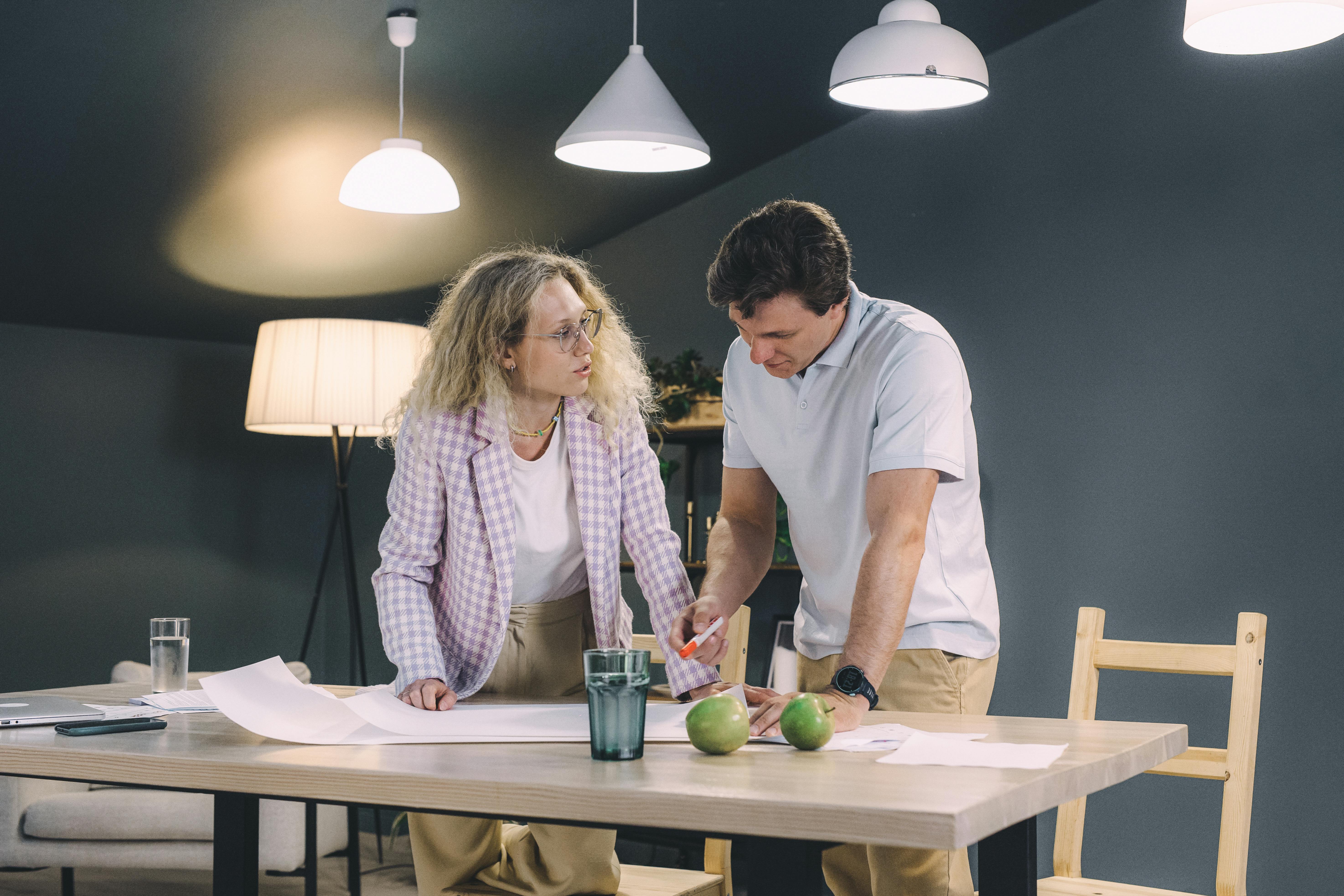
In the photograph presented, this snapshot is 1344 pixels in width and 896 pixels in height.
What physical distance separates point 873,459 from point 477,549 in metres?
0.58

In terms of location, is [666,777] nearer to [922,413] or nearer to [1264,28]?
[922,413]

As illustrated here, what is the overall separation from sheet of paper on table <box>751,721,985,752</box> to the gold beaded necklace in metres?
0.68

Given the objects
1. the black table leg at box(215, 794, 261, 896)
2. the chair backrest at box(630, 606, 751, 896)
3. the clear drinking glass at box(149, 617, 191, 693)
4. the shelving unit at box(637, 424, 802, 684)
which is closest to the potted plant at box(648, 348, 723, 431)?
the shelving unit at box(637, 424, 802, 684)

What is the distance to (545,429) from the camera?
189cm

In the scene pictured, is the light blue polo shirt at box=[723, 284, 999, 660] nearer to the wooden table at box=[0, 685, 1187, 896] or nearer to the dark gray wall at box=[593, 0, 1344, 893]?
the wooden table at box=[0, 685, 1187, 896]

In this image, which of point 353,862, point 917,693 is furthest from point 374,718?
point 353,862

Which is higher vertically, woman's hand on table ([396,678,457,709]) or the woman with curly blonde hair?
the woman with curly blonde hair

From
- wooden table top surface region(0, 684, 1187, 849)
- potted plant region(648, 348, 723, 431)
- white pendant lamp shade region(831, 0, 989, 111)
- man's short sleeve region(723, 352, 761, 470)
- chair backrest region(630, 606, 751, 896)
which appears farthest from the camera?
potted plant region(648, 348, 723, 431)

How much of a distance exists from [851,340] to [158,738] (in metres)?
1.10

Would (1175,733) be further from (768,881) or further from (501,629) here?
(501,629)

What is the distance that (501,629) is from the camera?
5.82 ft

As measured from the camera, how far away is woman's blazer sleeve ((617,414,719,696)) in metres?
1.85

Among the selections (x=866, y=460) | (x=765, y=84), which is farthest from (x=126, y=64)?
(x=866, y=460)

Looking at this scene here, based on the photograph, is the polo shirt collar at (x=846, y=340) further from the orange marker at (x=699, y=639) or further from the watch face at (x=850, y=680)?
the watch face at (x=850, y=680)
